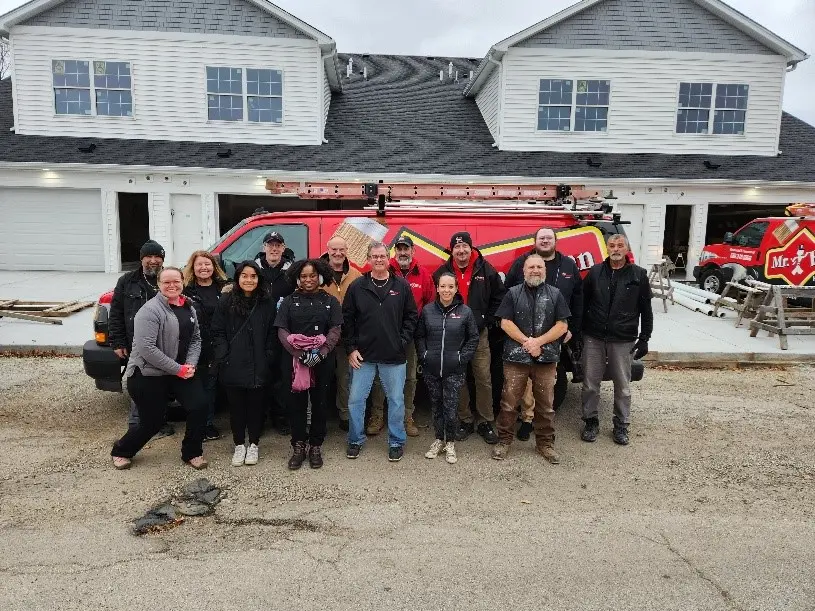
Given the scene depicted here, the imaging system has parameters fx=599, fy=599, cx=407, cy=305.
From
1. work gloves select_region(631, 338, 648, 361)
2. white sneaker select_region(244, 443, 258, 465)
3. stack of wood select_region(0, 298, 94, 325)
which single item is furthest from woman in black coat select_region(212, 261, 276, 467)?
stack of wood select_region(0, 298, 94, 325)

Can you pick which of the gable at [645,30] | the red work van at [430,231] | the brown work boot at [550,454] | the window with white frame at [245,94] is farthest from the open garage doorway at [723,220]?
the brown work boot at [550,454]

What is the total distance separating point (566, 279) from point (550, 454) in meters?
1.54

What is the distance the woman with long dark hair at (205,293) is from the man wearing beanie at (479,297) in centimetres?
190

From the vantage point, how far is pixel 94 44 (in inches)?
585

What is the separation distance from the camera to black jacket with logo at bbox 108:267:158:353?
5035 millimetres

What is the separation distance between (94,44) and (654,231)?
15.0m

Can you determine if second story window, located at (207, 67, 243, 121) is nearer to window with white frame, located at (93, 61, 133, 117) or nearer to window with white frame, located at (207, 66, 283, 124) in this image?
window with white frame, located at (207, 66, 283, 124)

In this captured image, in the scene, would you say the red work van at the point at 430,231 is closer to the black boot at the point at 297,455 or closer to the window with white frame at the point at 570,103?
the black boot at the point at 297,455

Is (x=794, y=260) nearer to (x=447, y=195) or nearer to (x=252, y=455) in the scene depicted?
(x=447, y=195)

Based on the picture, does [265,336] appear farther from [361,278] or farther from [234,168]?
[234,168]

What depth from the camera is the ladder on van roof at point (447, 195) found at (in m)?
6.01

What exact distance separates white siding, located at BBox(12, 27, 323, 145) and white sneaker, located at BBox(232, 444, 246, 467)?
39.0 feet

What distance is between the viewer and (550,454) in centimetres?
508

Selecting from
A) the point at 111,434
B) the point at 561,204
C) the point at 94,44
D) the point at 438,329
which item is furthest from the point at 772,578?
the point at 94,44
